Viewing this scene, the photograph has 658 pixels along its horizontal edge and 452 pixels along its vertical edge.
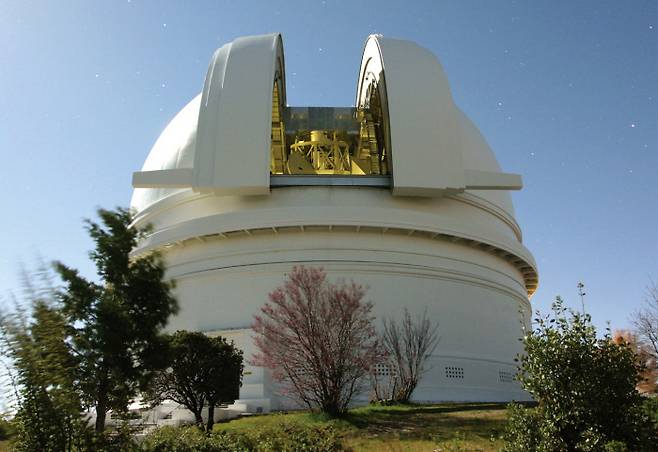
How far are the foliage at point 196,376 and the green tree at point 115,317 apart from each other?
7.47ft

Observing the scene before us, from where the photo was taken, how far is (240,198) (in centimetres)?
2078

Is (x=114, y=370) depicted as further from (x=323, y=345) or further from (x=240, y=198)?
(x=240, y=198)

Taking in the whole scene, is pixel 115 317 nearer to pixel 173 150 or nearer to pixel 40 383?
pixel 40 383

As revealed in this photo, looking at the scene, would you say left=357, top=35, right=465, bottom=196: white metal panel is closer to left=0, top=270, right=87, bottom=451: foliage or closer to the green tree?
the green tree

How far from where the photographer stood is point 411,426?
1216 centimetres

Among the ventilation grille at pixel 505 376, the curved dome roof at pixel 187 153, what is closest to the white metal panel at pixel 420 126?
the curved dome roof at pixel 187 153

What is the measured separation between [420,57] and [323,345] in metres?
13.1

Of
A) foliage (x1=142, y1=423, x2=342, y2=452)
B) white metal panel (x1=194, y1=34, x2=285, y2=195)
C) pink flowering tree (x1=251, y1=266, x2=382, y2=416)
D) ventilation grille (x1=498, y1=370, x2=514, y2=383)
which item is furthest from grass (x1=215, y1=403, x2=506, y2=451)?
white metal panel (x1=194, y1=34, x2=285, y2=195)

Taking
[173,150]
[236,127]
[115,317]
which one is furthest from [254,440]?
[173,150]

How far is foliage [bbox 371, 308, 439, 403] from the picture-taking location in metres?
16.5

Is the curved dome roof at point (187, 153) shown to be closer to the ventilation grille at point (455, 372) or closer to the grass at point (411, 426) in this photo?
the ventilation grille at point (455, 372)

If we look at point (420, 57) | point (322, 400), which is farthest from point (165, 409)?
point (420, 57)

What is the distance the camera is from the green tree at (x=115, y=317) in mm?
9828

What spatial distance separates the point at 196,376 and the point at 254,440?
3661 millimetres
